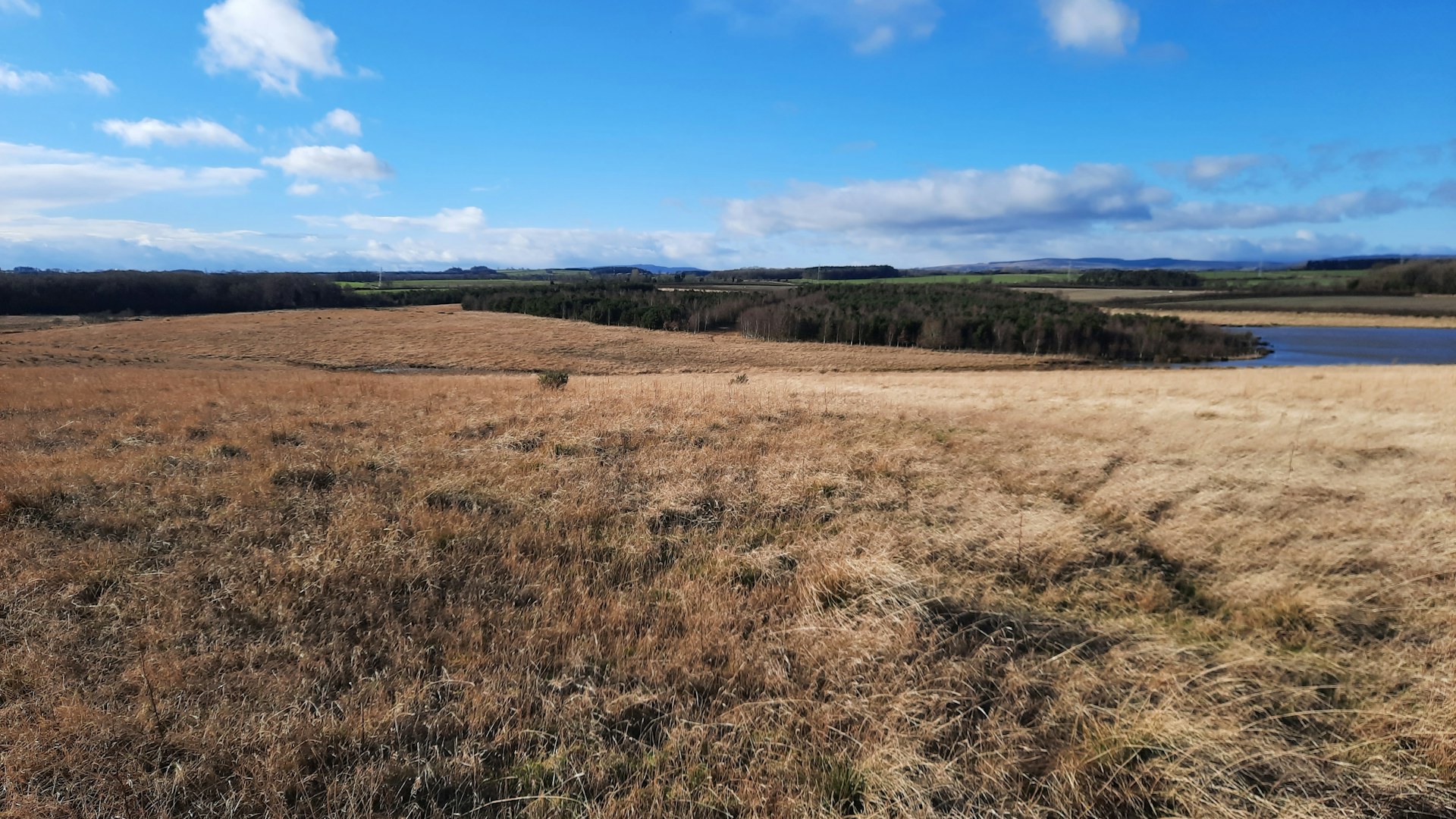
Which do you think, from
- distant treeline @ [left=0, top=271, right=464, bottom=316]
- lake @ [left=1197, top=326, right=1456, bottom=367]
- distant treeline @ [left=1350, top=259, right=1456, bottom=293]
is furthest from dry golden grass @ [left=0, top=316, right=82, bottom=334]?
distant treeline @ [left=1350, top=259, right=1456, bottom=293]

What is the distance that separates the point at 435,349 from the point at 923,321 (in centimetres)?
6329

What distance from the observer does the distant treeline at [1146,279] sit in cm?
16762

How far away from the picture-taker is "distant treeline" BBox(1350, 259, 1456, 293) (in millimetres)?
91938

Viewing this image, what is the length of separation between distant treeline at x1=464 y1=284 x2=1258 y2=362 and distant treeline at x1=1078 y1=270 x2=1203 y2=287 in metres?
68.8

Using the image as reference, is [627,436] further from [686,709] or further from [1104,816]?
[1104,816]

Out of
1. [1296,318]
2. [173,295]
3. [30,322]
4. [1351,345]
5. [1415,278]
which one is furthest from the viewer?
[173,295]

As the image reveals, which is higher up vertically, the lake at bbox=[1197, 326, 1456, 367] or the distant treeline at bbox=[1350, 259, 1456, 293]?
the distant treeline at bbox=[1350, 259, 1456, 293]

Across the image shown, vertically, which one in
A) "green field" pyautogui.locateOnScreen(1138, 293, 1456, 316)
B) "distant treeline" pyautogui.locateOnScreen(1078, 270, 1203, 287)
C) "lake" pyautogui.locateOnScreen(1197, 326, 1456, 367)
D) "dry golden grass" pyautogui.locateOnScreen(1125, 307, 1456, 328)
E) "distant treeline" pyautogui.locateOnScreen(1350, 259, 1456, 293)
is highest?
"distant treeline" pyautogui.locateOnScreen(1078, 270, 1203, 287)

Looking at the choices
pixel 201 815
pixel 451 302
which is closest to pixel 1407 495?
pixel 201 815

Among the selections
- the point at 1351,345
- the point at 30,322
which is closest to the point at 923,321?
the point at 1351,345

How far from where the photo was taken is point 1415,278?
9738 centimetres

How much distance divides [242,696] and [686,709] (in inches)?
94.5

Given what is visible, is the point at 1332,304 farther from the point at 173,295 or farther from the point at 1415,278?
the point at 173,295

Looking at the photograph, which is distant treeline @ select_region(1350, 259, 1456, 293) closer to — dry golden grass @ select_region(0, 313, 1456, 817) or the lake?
the lake
